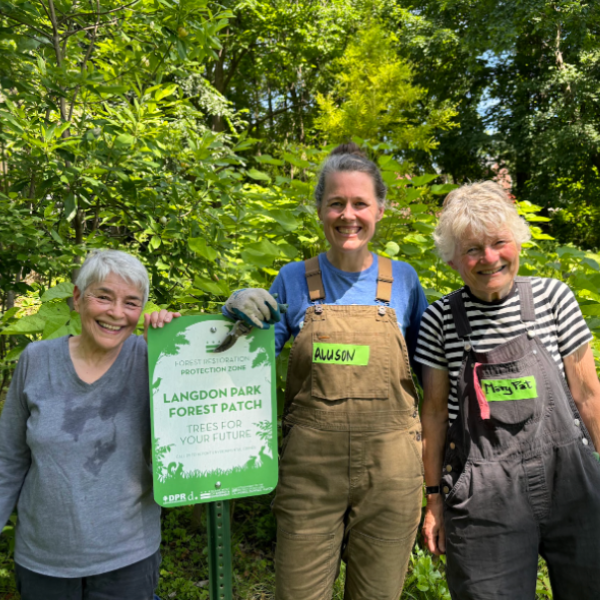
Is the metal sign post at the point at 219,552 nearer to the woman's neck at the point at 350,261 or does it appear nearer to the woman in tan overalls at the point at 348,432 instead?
the woman in tan overalls at the point at 348,432

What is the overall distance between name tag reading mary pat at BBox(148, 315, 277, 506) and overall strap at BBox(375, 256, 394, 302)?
378 millimetres

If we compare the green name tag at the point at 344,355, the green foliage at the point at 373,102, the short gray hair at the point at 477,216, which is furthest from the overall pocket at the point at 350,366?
the green foliage at the point at 373,102

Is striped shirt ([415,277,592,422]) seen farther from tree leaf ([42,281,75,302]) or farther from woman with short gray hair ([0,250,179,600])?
tree leaf ([42,281,75,302])

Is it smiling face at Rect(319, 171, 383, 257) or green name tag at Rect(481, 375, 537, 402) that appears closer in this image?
green name tag at Rect(481, 375, 537, 402)

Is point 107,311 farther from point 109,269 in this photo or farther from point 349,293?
point 349,293

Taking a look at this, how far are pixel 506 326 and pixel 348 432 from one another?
0.55 metres

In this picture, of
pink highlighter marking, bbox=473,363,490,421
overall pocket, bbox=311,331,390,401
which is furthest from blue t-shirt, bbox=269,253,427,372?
pink highlighter marking, bbox=473,363,490,421

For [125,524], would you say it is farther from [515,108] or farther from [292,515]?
[515,108]

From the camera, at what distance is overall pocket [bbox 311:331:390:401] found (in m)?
1.50

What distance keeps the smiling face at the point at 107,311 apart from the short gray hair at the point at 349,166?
70 centimetres

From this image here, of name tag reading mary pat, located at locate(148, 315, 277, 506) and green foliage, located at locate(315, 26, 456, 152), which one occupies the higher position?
green foliage, located at locate(315, 26, 456, 152)

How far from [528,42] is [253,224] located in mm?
15743

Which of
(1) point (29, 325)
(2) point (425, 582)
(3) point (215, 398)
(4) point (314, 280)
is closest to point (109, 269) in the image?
(1) point (29, 325)

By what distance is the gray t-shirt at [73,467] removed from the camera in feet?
4.15
